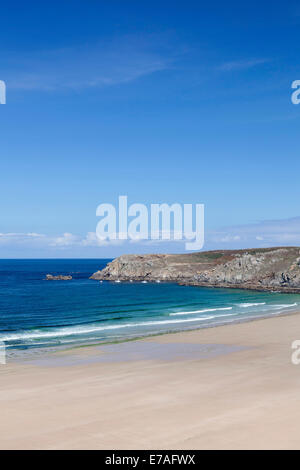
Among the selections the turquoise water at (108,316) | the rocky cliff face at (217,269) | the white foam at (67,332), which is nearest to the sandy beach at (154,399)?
the turquoise water at (108,316)

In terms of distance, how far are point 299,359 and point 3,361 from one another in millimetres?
15953

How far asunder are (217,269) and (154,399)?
90.8 metres

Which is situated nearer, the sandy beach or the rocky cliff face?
the sandy beach

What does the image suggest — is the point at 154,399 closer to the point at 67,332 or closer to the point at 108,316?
the point at 67,332

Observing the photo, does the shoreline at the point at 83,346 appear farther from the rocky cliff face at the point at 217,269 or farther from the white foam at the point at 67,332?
the rocky cliff face at the point at 217,269

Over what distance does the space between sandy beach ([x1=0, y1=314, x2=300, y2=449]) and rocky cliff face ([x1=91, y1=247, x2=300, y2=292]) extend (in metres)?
62.6

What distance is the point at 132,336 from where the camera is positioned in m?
32.2

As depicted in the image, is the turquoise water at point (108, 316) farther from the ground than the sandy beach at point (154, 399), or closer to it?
closer to it

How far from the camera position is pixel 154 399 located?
1434 centimetres

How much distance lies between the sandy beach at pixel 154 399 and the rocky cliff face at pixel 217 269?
62643 mm

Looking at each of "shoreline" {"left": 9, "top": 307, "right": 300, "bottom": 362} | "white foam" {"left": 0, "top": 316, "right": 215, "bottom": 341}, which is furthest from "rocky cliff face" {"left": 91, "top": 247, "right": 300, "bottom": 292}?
"white foam" {"left": 0, "top": 316, "right": 215, "bottom": 341}

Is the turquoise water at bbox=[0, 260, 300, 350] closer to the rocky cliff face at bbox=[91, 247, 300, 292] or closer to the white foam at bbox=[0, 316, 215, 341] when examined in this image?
the white foam at bbox=[0, 316, 215, 341]

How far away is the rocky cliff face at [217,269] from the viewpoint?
291ft

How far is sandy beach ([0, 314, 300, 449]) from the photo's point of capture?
10.5m
